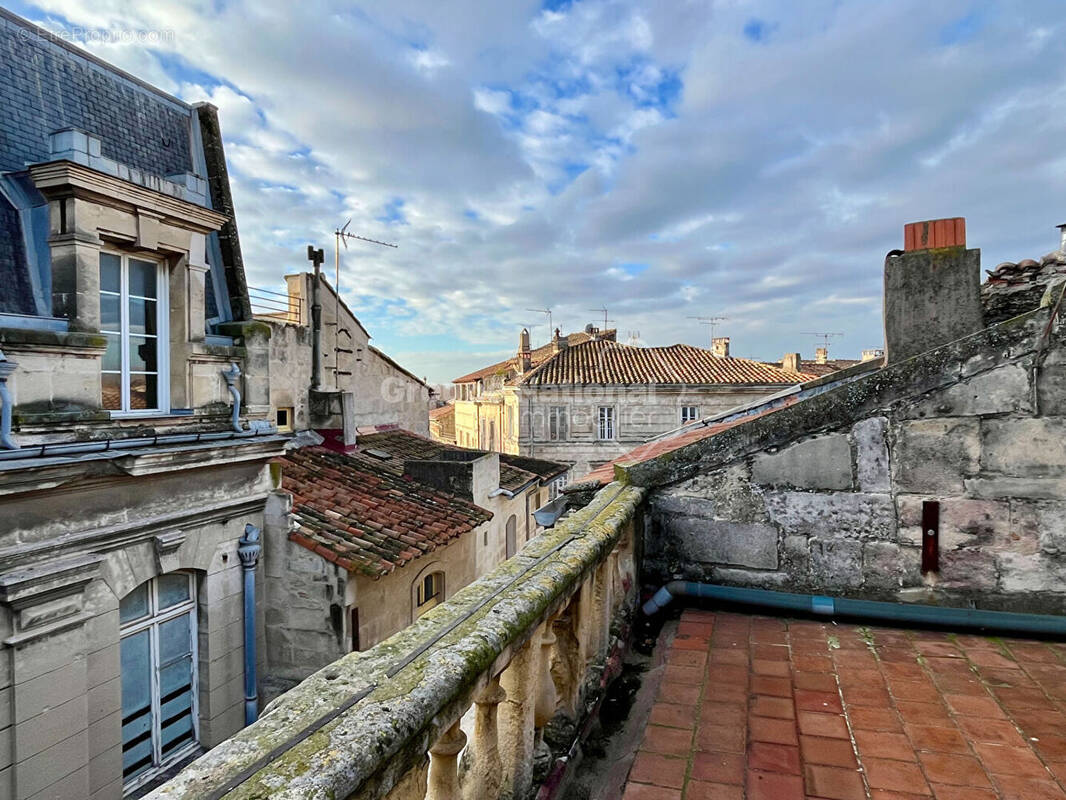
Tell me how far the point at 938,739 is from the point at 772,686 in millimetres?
629

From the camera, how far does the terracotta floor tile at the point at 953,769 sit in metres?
2.08

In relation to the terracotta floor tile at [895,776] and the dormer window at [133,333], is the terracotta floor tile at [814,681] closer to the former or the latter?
the terracotta floor tile at [895,776]

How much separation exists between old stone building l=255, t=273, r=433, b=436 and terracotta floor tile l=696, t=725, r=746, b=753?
1152cm

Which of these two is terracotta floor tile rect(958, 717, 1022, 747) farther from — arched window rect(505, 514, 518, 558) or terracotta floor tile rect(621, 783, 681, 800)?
arched window rect(505, 514, 518, 558)

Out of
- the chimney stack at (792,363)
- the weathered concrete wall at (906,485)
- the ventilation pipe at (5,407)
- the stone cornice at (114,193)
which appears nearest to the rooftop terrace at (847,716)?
the weathered concrete wall at (906,485)

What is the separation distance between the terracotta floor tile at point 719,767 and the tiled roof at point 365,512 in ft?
19.1

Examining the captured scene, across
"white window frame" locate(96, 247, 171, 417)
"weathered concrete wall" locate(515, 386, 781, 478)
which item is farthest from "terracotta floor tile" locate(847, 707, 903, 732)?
"weathered concrete wall" locate(515, 386, 781, 478)

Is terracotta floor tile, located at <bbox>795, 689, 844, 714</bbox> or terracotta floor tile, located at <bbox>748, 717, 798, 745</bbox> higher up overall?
terracotta floor tile, located at <bbox>795, 689, 844, 714</bbox>

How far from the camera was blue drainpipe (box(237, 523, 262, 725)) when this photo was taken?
712 cm

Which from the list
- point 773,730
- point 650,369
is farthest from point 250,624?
point 650,369

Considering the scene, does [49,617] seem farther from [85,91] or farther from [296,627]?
[85,91]

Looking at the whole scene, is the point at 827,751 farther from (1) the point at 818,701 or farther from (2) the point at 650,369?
(2) the point at 650,369

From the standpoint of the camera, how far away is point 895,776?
6.91 feet

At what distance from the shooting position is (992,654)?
299cm
